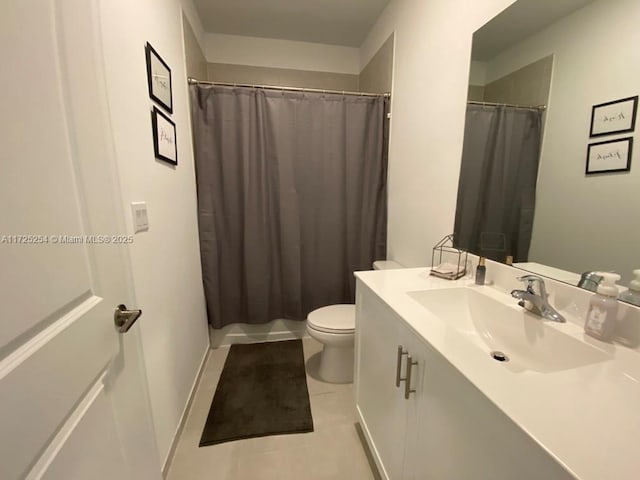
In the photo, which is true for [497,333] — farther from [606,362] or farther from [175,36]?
[175,36]

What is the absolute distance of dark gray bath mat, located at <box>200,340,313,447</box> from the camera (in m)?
1.42

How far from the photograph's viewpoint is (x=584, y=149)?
827 millimetres

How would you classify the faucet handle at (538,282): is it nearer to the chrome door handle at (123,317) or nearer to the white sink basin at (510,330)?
the white sink basin at (510,330)

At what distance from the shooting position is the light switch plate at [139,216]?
3.25ft

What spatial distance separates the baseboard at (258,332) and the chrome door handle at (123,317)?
4.98ft

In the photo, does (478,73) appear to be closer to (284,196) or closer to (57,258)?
(284,196)

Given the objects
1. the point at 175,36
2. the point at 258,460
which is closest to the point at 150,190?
the point at 175,36

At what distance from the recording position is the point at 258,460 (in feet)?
4.15

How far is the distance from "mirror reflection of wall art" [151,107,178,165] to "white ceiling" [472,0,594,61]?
140cm

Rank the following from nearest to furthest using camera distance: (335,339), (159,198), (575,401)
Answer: (575,401), (159,198), (335,339)

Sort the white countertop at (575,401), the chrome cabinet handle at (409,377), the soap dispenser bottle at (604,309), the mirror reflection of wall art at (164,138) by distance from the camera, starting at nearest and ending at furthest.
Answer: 1. the white countertop at (575,401)
2. the soap dispenser bottle at (604,309)
3. the chrome cabinet handle at (409,377)
4. the mirror reflection of wall art at (164,138)

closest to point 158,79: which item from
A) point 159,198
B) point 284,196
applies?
point 159,198

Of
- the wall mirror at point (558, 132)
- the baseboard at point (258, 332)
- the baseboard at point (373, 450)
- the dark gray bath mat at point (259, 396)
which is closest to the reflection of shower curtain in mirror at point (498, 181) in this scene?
the wall mirror at point (558, 132)

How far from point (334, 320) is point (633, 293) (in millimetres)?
1313
